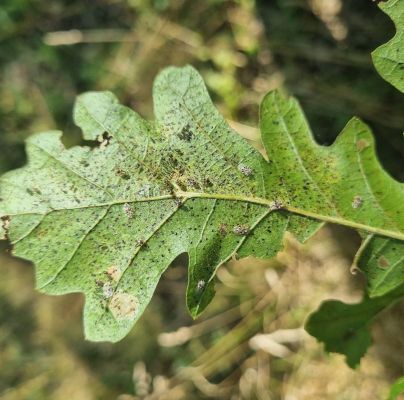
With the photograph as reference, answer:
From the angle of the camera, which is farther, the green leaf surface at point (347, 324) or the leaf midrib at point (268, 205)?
the green leaf surface at point (347, 324)

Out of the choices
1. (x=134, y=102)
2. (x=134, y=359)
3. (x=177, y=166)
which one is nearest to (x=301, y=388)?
(x=134, y=359)

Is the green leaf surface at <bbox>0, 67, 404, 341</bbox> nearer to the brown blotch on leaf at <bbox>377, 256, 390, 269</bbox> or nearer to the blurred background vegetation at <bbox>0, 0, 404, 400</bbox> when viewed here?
the brown blotch on leaf at <bbox>377, 256, 390, 269</bbox>

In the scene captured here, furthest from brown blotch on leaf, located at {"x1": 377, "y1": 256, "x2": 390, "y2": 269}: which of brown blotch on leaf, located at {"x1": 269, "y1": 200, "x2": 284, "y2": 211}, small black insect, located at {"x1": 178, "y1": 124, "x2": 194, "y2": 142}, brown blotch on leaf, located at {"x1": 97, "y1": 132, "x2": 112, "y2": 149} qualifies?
brown blotch on leaf, located at {"x1": 97, "y1": 132, "x2": 112, "y2": 149}

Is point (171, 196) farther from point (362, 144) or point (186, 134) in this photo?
point (362, 144)

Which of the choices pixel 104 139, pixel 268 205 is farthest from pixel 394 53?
pixel 104 139

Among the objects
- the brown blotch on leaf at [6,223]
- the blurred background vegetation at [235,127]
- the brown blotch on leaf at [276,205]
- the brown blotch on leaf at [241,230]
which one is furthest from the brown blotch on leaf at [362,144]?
the brown blotch on leaf at [6,223]

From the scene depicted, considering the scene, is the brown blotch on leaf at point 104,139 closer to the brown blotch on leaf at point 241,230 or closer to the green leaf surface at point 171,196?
the green leaf surface at point 171,196
